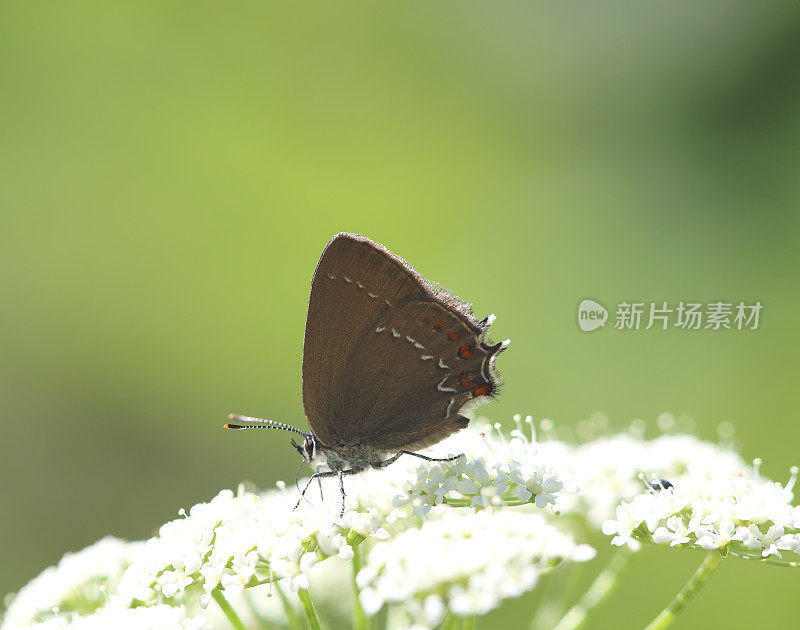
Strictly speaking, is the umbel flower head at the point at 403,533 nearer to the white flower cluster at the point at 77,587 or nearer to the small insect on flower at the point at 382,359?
the white flower cluster at the point at 77,587

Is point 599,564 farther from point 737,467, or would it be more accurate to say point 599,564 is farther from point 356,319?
point 356,319

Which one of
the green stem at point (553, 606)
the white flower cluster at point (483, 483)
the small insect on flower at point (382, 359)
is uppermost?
the small insect on flower at point (382, 359)

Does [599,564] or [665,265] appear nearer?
[599,564]

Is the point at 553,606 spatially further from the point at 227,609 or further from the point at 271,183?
the point at 271,183

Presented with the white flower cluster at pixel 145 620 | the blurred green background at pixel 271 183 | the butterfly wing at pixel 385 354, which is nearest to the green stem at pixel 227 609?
the white flower cluster at pixel 145 620

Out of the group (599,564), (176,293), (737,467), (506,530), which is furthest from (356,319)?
(176,293)

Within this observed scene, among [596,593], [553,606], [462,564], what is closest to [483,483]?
[462,564]
